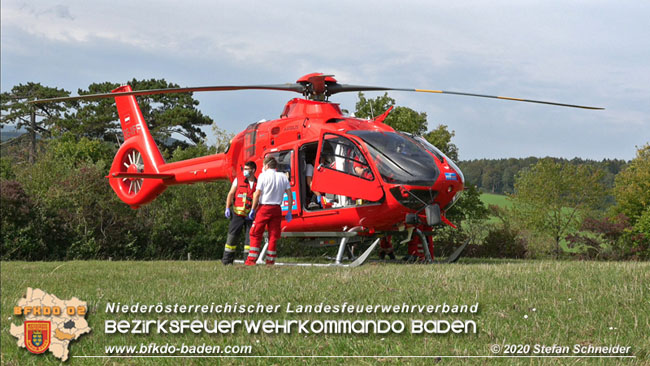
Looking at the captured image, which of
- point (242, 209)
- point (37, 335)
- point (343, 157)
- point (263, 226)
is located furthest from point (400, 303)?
point (343, 157)

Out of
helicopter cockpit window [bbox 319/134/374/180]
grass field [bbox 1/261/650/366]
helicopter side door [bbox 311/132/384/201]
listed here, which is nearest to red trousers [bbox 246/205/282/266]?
helicopter side door [bbox 311/132/384/201]

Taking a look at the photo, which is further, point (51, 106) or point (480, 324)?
point (51, 106)

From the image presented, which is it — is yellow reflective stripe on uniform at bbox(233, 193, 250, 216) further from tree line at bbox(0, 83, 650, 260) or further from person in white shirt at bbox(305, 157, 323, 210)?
tree line at bbox(0, 83, 650, 260)

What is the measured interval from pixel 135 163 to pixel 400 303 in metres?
14.9

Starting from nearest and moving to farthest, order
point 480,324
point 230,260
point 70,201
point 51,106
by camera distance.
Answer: point 480,324, point 230,260, point 70,201, point 51,106

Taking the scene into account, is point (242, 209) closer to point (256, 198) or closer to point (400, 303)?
point (256, 198)

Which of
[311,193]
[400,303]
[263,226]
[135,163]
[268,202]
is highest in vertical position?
[400,303]

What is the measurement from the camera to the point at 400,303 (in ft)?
16.7

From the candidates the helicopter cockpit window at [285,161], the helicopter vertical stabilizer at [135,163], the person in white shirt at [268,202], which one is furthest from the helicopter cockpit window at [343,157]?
the helicopter vertical stabilizer at [135,163]

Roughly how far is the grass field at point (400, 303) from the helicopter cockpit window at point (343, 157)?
3755 millimetres

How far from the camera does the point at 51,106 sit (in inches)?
2057

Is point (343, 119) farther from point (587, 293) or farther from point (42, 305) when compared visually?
point (42, 305)

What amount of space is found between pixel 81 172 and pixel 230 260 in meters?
17.5

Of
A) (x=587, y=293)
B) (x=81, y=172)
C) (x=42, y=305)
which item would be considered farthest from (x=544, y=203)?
(x=42, y=305)
